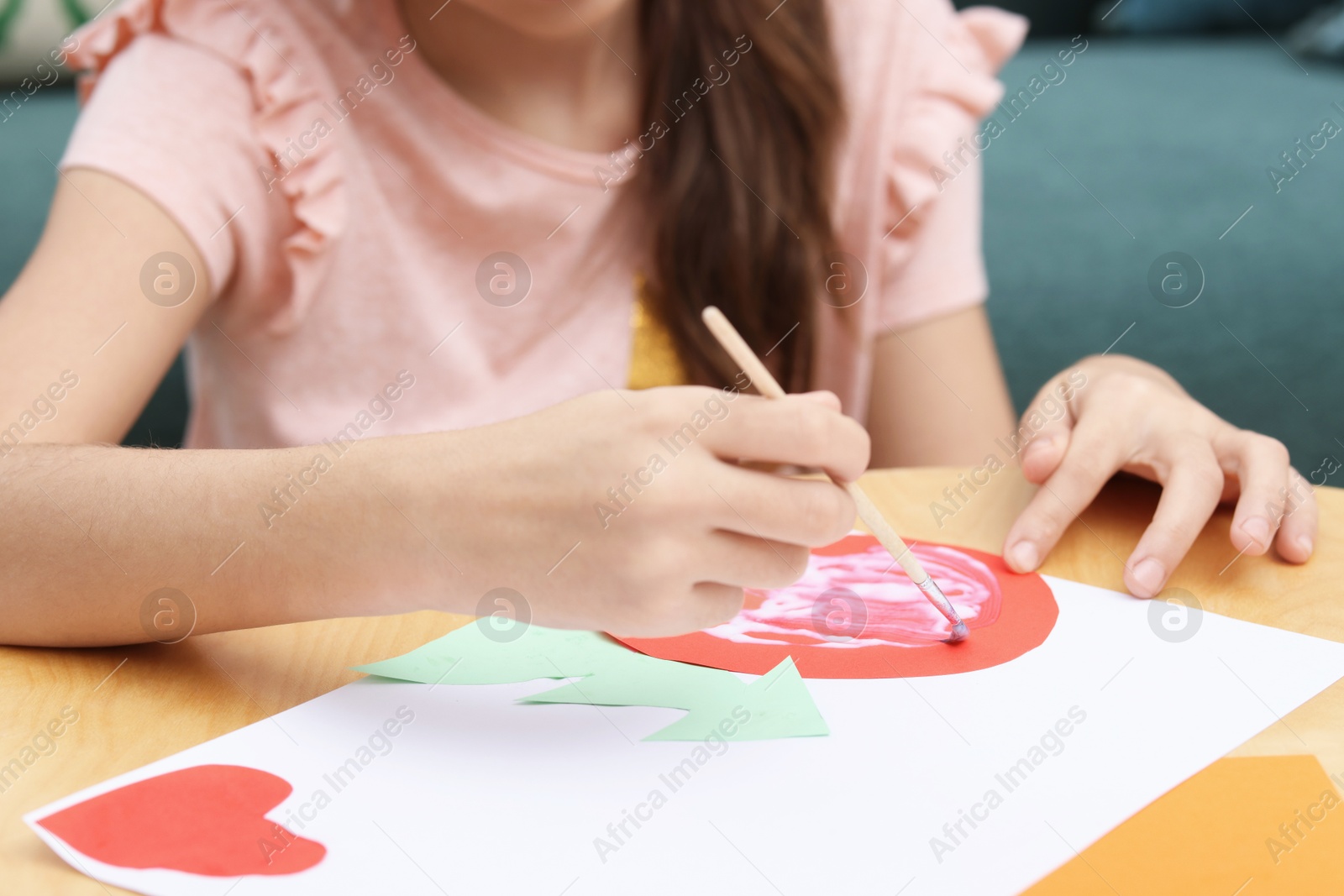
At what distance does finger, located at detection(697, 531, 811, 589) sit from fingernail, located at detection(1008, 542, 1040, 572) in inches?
7.1

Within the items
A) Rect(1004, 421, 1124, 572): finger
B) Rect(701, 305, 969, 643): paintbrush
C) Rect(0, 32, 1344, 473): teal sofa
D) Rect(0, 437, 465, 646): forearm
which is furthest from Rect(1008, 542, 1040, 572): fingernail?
Rect(0, 32, 1344, 473): teal sofa

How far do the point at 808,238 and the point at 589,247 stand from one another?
0.17 metres

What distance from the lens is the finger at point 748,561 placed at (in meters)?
0.37

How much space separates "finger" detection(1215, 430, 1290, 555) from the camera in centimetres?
51

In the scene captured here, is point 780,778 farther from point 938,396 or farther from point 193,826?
point 938,396

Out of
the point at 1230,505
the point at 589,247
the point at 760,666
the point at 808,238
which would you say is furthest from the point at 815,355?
the point at 760,666

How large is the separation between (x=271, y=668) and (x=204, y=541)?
6cm

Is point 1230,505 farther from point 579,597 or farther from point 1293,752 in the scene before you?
point 579,597

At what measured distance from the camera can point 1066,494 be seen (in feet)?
1.84

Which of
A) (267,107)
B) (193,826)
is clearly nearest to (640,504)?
(193,826)

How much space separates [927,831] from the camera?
330 mm

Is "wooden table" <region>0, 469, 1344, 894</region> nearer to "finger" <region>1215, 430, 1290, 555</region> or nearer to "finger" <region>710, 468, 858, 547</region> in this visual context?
"finger" <region>1215, 430, 1290, 555</region>

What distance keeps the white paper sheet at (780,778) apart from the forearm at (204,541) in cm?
5

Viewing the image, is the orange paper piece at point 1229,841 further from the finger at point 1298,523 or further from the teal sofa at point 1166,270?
the teal sofa at point 1166,270
